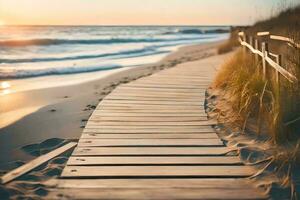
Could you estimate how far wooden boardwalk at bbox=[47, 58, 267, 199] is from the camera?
126 inches

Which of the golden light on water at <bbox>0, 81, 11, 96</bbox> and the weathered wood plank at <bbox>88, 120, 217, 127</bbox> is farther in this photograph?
the golden light on water at <bbox>0, 81, 11, 96</bbox>

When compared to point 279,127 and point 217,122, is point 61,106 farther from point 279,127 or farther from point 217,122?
point 279,127

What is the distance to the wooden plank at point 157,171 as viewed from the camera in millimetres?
3500

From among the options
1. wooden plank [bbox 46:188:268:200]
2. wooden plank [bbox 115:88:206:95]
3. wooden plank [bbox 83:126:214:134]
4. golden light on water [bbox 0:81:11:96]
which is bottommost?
wooden plank [bbox 46:188:268:200]

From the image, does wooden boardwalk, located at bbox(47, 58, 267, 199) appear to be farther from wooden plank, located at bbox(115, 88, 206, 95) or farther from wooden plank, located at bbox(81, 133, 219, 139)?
wooden plank, located at bbox(115, 88, 206, 95)

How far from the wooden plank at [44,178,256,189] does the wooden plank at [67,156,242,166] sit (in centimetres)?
38

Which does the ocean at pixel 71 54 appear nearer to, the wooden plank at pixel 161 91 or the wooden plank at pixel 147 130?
the wooden plank at pixel 161 91

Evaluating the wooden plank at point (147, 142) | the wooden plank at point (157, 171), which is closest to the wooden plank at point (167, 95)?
the wooden plank at point (147, 142)

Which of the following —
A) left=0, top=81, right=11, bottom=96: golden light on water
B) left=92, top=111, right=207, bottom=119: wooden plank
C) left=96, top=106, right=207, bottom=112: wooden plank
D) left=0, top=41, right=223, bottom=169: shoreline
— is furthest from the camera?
left=0, top=81, right=11, bottom=96: golden light on water

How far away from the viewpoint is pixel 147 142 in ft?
14.6

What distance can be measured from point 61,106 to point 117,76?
15.1 ft

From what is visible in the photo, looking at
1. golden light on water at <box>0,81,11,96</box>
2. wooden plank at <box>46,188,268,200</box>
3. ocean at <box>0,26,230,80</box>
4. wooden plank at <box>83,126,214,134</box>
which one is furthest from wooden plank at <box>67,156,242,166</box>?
ocean at <box>0,26,230,80</box>

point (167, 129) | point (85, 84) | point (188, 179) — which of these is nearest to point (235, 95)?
point (167, 129)

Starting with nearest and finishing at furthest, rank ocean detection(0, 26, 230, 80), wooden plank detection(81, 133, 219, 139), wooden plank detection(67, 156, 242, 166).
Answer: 1. wooden plank detection(67, 156, 242, 166)
2. wooden plank detection(81, 133, 219, 139)
3. ocean detection(0, 26, 230, 80)
